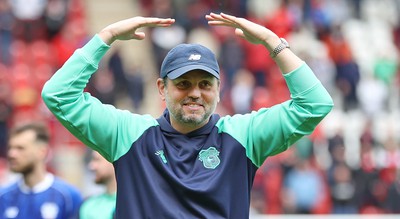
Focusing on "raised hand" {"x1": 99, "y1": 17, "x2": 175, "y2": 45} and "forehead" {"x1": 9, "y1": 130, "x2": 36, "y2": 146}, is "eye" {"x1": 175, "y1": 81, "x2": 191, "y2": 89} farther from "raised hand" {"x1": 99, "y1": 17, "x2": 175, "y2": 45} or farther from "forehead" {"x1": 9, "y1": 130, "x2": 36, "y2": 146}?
"forehead" {"x1": 9, "y1": 130, "x2": 36, "y2": 146}

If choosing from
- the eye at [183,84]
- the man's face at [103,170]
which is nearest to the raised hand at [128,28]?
the eye at [183,84]

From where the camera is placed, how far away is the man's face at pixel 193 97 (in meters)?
4.97

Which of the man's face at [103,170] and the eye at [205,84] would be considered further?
the man's face at [103,170]

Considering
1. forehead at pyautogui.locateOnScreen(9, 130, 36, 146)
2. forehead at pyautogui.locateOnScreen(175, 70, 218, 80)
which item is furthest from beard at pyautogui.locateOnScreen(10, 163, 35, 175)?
forehead at pyautogui.locateOnScreen(175, 70, 218, 80)

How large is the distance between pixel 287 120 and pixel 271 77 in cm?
1277

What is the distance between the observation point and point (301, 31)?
18.9 metres

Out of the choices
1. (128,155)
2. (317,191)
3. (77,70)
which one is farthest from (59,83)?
(317,191)

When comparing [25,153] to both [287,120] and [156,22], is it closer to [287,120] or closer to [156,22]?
[156,22]

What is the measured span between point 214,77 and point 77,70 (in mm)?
663

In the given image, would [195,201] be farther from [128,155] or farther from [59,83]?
[59,83]

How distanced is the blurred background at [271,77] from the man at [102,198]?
21.1ft

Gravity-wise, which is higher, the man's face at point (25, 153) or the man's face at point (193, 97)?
the man's face at point (193, 97)

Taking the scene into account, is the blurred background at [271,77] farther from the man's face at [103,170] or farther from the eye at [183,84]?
the eye at [183,84]

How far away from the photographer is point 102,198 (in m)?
7.65
